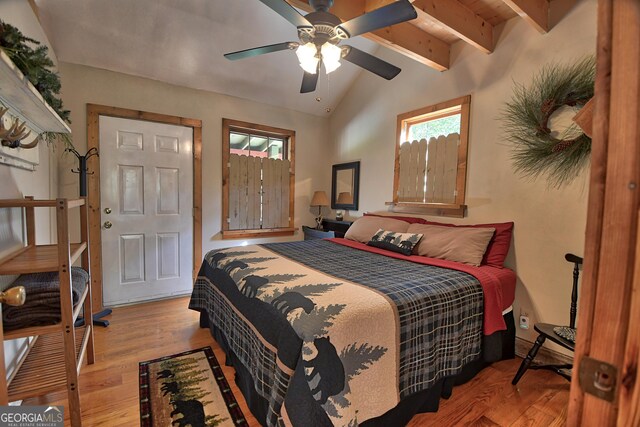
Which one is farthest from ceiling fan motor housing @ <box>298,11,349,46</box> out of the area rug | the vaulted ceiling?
the area rug

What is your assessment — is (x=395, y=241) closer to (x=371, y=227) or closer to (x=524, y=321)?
(x=371, y=227)

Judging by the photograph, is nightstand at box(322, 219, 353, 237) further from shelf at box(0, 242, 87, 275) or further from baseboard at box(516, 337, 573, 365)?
shelf at box(0, 242, 87, 275)

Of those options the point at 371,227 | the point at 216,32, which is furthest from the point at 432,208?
the point at 216,32

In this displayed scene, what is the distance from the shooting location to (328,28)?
1.65m

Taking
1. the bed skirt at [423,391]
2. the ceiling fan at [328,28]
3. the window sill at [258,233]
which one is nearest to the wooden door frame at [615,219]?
the bed skirt at [423,391]

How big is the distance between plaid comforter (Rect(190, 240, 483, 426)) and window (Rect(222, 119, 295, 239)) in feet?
5.53

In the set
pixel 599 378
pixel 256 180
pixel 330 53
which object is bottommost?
pixel 599 378

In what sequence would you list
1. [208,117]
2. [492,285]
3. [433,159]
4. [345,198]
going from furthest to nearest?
[345,198] → [208,117] → [433,159] → [492,285]

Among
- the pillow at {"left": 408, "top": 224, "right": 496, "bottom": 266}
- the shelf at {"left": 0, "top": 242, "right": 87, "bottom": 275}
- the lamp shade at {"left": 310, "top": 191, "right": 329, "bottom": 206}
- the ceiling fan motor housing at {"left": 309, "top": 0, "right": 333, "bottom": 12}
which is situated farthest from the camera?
the lamp shade at {"left": 310, "top": 191, "right": 329, "bottom": 206}

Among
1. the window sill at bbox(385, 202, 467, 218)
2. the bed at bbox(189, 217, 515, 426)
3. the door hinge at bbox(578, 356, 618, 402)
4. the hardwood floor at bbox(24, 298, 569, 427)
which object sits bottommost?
the hardwood floor at bbox(24, 298, 569, 427)

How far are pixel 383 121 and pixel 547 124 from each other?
1.70 m

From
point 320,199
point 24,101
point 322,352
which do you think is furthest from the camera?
point 320,199

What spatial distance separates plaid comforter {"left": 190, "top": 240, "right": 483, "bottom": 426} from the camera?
1.15 metres

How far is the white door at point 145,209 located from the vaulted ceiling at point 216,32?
621mm
